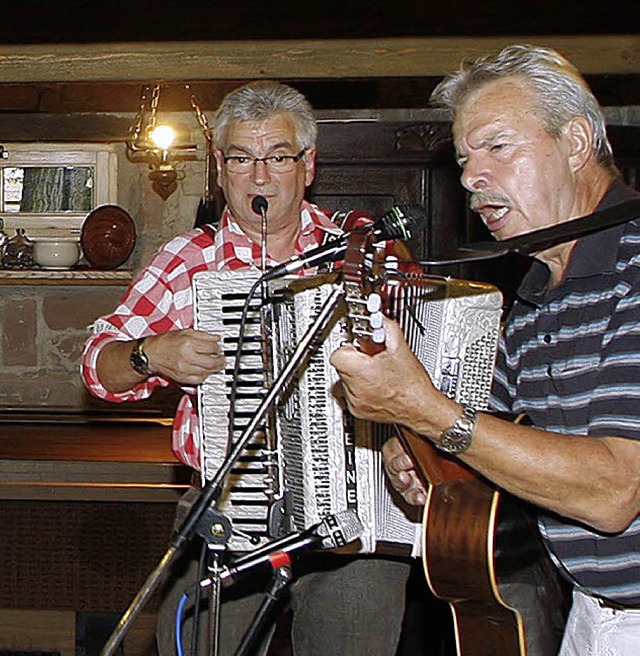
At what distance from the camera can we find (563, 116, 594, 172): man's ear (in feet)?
5.98

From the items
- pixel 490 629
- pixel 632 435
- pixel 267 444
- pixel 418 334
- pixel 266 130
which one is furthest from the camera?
pixel 266 130

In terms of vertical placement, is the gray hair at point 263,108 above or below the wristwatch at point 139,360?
above

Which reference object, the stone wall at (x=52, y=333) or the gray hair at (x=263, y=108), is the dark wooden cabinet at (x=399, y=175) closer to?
the stone wall at (x=52, y=333)

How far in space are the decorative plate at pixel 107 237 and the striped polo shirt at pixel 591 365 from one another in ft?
9.98

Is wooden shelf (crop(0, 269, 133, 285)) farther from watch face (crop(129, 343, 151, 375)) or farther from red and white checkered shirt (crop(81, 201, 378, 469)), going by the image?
watch face (crop(129, 343, 151, 375))

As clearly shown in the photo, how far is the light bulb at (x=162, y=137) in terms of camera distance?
458 cm

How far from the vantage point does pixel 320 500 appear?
211 cm

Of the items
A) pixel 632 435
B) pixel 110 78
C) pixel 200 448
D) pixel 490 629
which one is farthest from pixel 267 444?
pixel 110 78

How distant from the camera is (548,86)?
1.83m

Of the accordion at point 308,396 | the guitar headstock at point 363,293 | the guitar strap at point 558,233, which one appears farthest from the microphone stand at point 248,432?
the accordion at point 308,396

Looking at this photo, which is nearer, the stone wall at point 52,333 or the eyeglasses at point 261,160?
the eyeglasses at point 261,160

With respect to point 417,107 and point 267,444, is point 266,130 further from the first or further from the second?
point 417,107

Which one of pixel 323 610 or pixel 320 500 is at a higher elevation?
pixel 320 500

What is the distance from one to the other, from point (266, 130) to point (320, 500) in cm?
79
